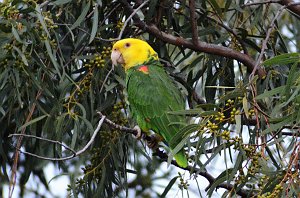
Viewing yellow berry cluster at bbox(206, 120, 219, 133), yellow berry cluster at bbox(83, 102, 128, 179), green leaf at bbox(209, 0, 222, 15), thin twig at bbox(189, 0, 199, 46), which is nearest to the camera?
yellow berry cluster at bbox(206, 120, 219, 133)

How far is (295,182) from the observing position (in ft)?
6.28

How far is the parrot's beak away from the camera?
2582mm

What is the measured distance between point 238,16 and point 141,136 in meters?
0.71

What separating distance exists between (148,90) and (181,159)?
0.38 metres

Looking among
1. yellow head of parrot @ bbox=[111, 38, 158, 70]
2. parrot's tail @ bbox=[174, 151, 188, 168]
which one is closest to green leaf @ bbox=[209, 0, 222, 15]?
yellow head of parrot @ bbox=[111, 38, 158, 70]

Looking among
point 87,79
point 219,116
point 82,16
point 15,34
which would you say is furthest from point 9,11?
point 219,116

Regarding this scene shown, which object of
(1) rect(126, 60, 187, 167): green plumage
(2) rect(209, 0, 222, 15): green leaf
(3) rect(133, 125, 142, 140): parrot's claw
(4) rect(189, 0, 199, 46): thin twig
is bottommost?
(3) rect(133, 125, 142, 140): parrot's claw

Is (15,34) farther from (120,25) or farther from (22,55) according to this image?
(120,25)

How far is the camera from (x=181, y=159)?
2.41m

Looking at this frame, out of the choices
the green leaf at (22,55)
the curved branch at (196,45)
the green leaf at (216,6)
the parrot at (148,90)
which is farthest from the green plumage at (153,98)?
the green leaf at (22,55)

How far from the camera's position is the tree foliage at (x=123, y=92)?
2.07 meters

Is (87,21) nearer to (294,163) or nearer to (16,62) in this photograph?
(16,62)

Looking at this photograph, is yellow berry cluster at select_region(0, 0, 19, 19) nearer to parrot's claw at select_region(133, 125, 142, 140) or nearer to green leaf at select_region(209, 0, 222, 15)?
parrot's claw at select_region(133, 125, 142, 140)

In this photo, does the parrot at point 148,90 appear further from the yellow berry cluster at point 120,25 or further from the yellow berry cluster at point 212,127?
the yellow berry cluster at point 212,127
